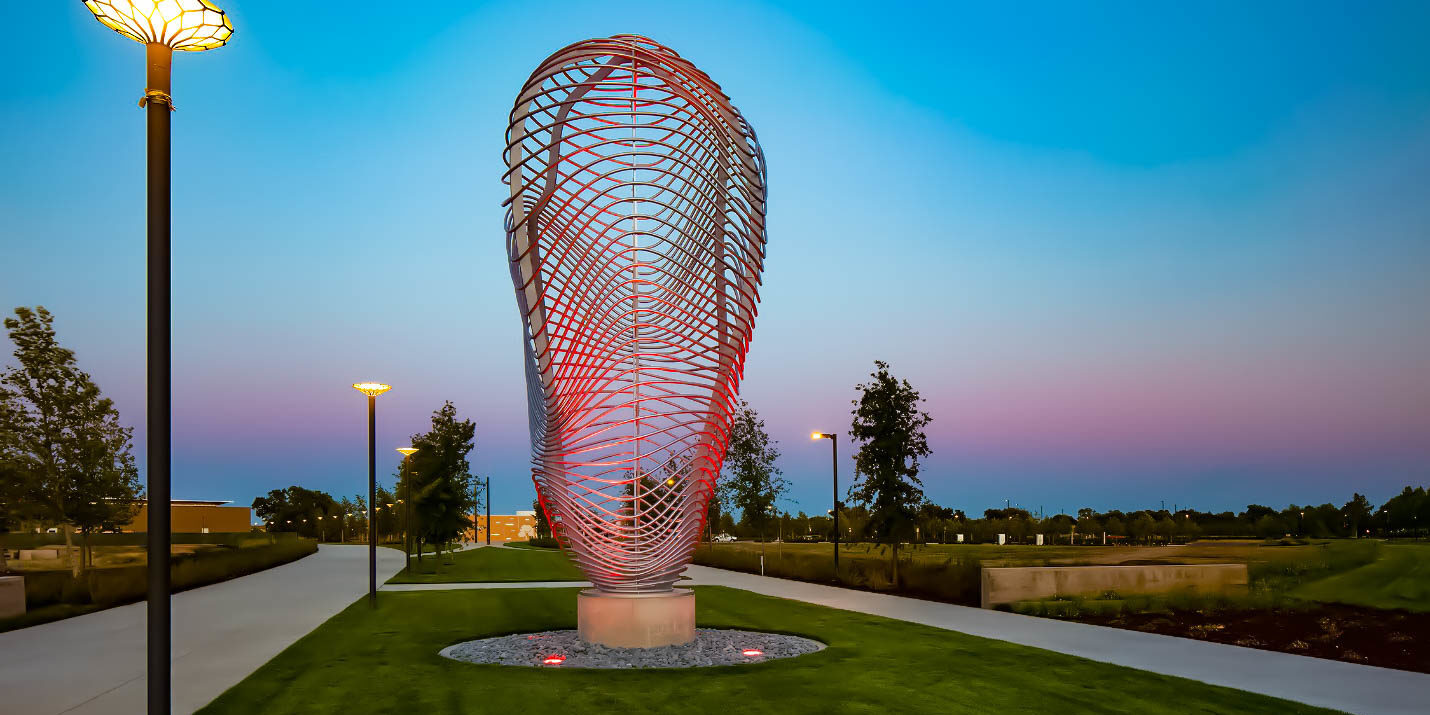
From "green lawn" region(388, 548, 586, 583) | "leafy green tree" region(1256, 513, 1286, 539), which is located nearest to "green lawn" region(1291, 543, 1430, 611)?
"green lawn" region(388, 548, 586, 583)

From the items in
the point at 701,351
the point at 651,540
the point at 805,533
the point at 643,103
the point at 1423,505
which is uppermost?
the point at 643,103

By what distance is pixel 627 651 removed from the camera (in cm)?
1305

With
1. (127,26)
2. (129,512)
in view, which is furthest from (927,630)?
(129,512)

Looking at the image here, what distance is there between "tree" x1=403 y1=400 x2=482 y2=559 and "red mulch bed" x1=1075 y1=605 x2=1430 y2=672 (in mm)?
26899

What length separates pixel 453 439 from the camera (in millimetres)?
40562

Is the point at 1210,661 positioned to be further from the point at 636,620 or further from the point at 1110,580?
the point at 1110,580

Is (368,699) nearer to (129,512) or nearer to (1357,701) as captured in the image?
(1357,701)

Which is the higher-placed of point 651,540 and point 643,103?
point 643,103

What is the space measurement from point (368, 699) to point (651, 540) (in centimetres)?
415

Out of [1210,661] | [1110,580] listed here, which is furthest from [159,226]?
[1110,580]

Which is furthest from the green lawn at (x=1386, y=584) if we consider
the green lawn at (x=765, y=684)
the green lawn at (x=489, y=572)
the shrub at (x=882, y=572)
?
the green lawn at (x=489, y=572)

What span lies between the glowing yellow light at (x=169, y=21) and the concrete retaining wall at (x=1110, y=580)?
59.0ft

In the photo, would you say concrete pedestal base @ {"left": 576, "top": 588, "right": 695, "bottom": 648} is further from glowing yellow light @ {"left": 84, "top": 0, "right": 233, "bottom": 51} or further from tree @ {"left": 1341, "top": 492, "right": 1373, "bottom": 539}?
tree @ {"left": 1341, "top": 492, "right": 1373, "bottom": 539}

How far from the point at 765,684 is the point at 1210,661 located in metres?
5.85
